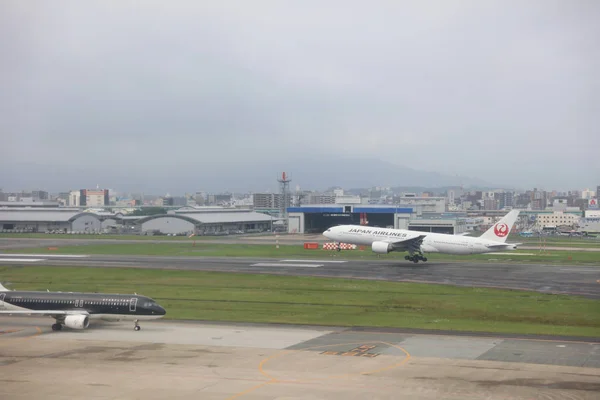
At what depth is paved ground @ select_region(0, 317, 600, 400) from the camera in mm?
36250

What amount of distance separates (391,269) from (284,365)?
55.6 metres

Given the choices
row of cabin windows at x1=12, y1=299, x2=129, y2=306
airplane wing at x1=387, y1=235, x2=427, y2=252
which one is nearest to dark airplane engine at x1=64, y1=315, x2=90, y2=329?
row of cabin windows at x1=12, y1=299, x2=129, y2=306

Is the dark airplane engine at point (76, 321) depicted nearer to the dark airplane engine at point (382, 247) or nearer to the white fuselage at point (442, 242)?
the dark airplane engine at point (382, 247)

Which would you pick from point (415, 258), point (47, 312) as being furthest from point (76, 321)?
point (415, 258)

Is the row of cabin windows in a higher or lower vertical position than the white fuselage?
lower

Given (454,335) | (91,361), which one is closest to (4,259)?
(91,361)

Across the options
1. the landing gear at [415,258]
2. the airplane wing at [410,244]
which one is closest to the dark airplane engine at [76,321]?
the airplane wing at [410,244]

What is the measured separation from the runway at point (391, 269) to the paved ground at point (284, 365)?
3222 centimetres

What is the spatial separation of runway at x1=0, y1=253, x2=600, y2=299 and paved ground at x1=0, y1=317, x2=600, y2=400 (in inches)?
1268

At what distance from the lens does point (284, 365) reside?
42438mm

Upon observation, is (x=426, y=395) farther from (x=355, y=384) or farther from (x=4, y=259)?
(x=4, y=259)

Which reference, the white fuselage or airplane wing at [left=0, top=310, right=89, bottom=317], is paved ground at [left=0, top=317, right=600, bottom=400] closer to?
airplane wing at [left=0, top=310, right=89, bottom=317]

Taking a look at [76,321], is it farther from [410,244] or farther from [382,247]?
[410,244]

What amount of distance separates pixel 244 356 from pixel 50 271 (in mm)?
57611
